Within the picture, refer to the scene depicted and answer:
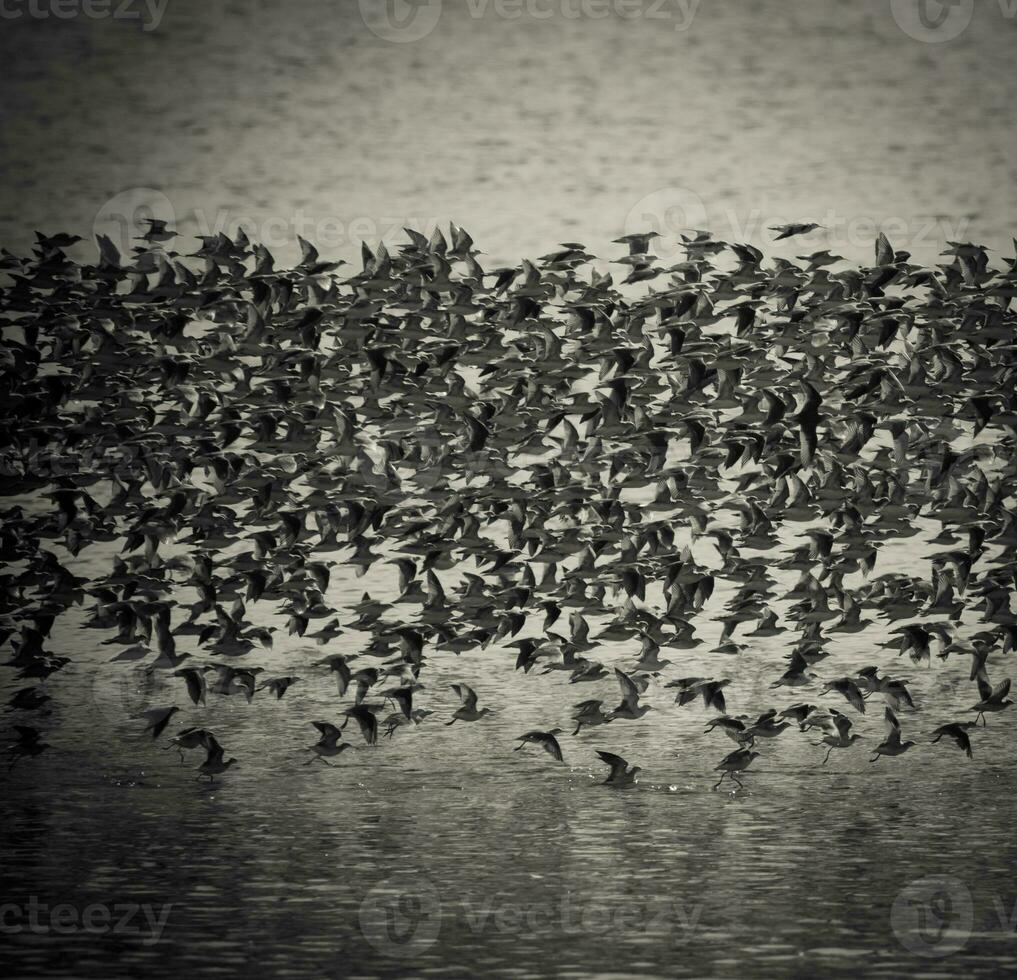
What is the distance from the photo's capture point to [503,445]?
17984mm

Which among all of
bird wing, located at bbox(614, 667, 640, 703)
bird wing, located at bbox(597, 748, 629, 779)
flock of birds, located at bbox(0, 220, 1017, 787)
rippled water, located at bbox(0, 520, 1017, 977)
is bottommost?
rippled water, located at bbox(0, 520, 1017, 977)

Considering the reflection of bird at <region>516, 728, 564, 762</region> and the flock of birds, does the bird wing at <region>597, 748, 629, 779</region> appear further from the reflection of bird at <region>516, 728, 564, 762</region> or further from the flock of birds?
the flock of birds

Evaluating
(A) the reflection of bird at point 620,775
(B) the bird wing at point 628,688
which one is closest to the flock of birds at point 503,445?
(B) the bird wing at point 628,688

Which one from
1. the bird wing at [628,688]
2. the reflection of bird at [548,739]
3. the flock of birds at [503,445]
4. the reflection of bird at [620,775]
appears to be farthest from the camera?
the flock of birds at [503,445]

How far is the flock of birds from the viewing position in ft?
56.3

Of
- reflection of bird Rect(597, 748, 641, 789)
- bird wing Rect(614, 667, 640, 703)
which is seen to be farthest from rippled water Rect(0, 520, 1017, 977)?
bird wing Rect(614, 667, 640, 703)

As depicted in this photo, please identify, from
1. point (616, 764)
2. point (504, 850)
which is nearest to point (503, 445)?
point (616, 764)

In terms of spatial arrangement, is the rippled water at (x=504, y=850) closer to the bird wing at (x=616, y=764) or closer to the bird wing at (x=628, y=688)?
the bird wing at (x=616, y=764)

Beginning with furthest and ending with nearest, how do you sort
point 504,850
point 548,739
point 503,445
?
point 503,445 < point 548,739 < point 504,850

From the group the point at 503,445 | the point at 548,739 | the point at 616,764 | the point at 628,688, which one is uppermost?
the point at 503,445

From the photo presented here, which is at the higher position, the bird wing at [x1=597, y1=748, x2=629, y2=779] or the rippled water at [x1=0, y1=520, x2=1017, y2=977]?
the bird wing at [x1=597, y1=748, x2=629, y2=779]

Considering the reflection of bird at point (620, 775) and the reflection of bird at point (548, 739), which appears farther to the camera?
the reflection of bird at point (548, 739)

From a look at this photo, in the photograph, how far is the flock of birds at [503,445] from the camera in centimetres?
1717

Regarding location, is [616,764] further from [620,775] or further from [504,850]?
[504,850]
